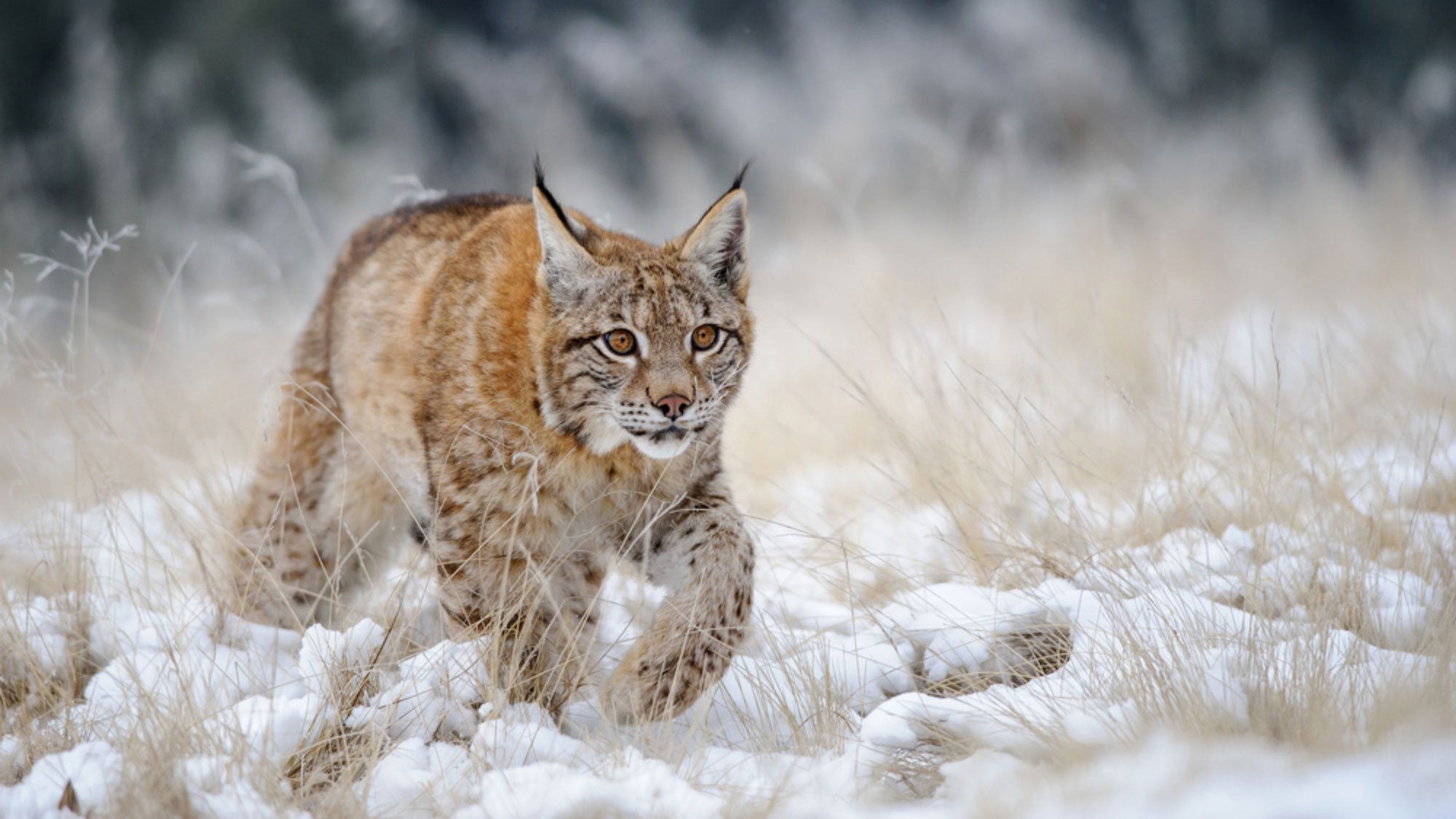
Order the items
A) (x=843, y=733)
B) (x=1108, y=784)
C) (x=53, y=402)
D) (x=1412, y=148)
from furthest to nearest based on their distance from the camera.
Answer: (x=1412, y=148)
(x=53, y=402)
(x=843, y=733)
(x=1108, y=784)

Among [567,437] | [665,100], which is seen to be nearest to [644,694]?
[567,437]

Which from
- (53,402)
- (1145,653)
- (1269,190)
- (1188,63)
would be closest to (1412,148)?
(1269,190)

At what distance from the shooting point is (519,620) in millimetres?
3170

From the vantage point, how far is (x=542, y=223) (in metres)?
3.38

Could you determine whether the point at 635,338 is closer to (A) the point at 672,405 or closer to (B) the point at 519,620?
(A) the point at 672,405

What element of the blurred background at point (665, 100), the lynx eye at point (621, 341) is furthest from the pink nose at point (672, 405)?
the blurred background at point (665, 100)

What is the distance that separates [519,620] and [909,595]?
133 centimetres

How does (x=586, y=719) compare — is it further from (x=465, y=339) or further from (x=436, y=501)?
(x=465, y=339)

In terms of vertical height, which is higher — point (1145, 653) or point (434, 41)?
point (434, 41)

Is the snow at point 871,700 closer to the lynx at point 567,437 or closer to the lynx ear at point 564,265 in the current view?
the lynx at point 567,437

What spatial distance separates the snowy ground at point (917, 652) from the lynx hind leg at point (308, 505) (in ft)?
0.54

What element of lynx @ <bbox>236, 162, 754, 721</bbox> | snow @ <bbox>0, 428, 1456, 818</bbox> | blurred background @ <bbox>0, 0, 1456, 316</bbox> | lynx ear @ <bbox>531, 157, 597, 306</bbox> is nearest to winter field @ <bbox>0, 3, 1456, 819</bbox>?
snow @ <bbox>0, 428, 1456, 818</bbox>

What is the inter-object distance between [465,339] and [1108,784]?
7.36 ft

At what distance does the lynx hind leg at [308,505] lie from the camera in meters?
4.03
